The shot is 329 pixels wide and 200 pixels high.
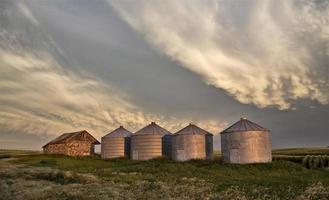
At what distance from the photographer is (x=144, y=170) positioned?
150ft

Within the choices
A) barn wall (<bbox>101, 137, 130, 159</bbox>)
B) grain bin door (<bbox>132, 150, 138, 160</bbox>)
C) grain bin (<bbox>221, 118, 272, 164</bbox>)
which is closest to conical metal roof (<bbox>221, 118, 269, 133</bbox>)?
grain bin (<bbox>221, 118, 272, 164</bbox>)

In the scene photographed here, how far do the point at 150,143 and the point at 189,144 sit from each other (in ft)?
31.7

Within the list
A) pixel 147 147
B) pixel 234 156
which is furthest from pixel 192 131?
pixel 234 156

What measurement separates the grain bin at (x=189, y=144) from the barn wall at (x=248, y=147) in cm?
739

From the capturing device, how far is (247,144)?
2192 inches

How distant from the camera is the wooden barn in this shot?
85.7m

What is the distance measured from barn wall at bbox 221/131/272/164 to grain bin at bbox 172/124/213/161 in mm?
7394

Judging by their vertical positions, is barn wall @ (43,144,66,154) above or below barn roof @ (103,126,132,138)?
below

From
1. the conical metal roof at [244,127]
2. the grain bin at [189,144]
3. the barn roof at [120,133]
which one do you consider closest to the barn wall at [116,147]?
the barn roof at [120,133]

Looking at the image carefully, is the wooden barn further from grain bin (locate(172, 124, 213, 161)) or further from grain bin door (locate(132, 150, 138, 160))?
grain bin (locate(172, 124, 213, 161))

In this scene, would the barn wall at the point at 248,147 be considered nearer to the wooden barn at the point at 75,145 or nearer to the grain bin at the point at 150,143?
the grain bin at the point at 150,143

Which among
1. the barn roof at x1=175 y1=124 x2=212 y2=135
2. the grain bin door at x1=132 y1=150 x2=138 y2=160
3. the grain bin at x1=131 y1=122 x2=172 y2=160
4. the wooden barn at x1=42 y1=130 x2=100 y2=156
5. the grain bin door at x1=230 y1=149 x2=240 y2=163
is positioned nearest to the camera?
the grain bin door at x1=230 y1=149 x2=240 y2=163

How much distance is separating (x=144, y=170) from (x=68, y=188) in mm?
19524

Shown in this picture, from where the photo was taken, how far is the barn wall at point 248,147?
2180 inches
